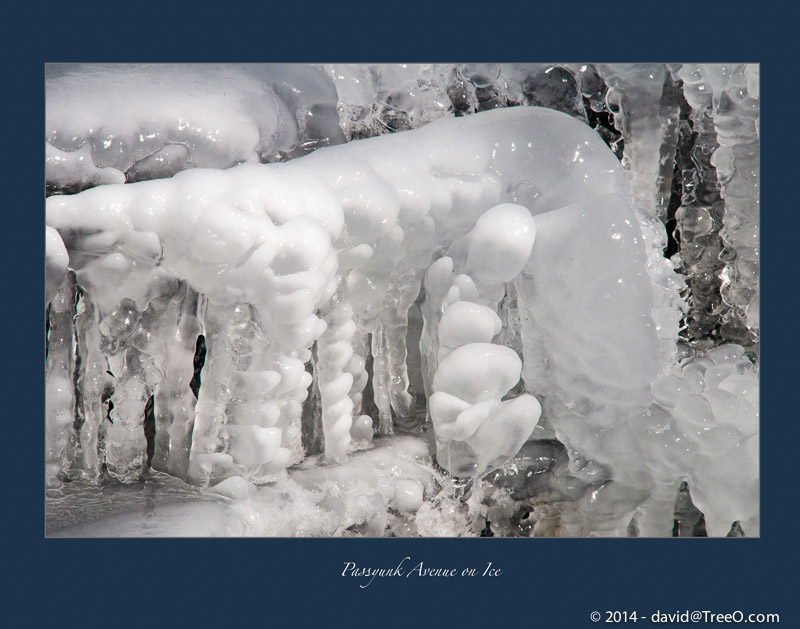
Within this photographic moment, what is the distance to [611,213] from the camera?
1.23 metres

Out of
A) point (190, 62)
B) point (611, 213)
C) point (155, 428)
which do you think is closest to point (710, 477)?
point (611, 213)

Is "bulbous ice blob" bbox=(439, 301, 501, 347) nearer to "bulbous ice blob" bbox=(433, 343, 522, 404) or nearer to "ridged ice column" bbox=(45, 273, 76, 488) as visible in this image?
"bulbous ice blob" bbox=(433, 343, 522, 404)

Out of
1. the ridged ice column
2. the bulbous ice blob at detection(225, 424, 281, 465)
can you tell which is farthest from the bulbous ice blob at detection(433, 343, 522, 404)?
the ridged ice column

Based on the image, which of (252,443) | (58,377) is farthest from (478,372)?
(58,377)

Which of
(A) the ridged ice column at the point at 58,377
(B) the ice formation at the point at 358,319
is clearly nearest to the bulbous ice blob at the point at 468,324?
(B) the ice formation at the point at 358,319

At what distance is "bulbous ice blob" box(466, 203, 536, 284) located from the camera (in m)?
1.23

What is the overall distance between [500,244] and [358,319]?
0.86 feet

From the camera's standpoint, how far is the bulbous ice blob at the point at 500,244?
1.23 metres

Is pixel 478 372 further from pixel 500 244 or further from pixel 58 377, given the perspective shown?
pixel 58 377

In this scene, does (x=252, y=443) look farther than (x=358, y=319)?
No

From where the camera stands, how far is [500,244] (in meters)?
1.23

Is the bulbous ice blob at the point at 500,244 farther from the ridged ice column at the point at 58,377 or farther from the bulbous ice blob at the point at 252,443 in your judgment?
the ridged ice column at the point at 58,377

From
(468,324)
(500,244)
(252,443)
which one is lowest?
(252,443)

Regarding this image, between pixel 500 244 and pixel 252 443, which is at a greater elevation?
pixel 500 244
